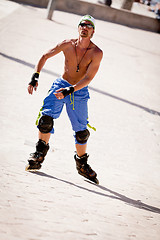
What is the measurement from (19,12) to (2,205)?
13.7 metres

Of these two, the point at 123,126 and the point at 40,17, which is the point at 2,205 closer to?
the point at 123,126

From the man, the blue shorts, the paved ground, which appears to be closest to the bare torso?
the man

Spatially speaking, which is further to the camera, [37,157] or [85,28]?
[37,157]

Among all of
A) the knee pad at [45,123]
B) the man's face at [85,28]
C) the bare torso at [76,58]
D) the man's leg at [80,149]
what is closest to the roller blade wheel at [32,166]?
the knee pad at [45,123]

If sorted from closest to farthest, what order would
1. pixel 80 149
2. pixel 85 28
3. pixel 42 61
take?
pixel 85 28
pixel 42 61
pixel 80 149

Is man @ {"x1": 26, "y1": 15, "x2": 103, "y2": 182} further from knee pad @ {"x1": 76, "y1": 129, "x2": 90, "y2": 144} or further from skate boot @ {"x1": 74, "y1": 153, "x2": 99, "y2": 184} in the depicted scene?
skate boot @ {"x1": 74, "y1": 153, "x2": 99, "y2": 184}

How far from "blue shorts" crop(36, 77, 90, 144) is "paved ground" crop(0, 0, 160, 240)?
2.47 ft

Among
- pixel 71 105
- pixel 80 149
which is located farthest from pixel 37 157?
pixel 71 105

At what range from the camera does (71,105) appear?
11.3 ft

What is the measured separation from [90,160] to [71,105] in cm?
129

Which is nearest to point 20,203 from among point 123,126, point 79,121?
point 79,121

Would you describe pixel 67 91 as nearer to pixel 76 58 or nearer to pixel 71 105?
pixel 71 105

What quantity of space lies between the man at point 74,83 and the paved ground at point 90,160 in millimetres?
550

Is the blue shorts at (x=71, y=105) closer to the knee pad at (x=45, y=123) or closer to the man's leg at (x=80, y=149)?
the knee pad at (x=45, y=123)
